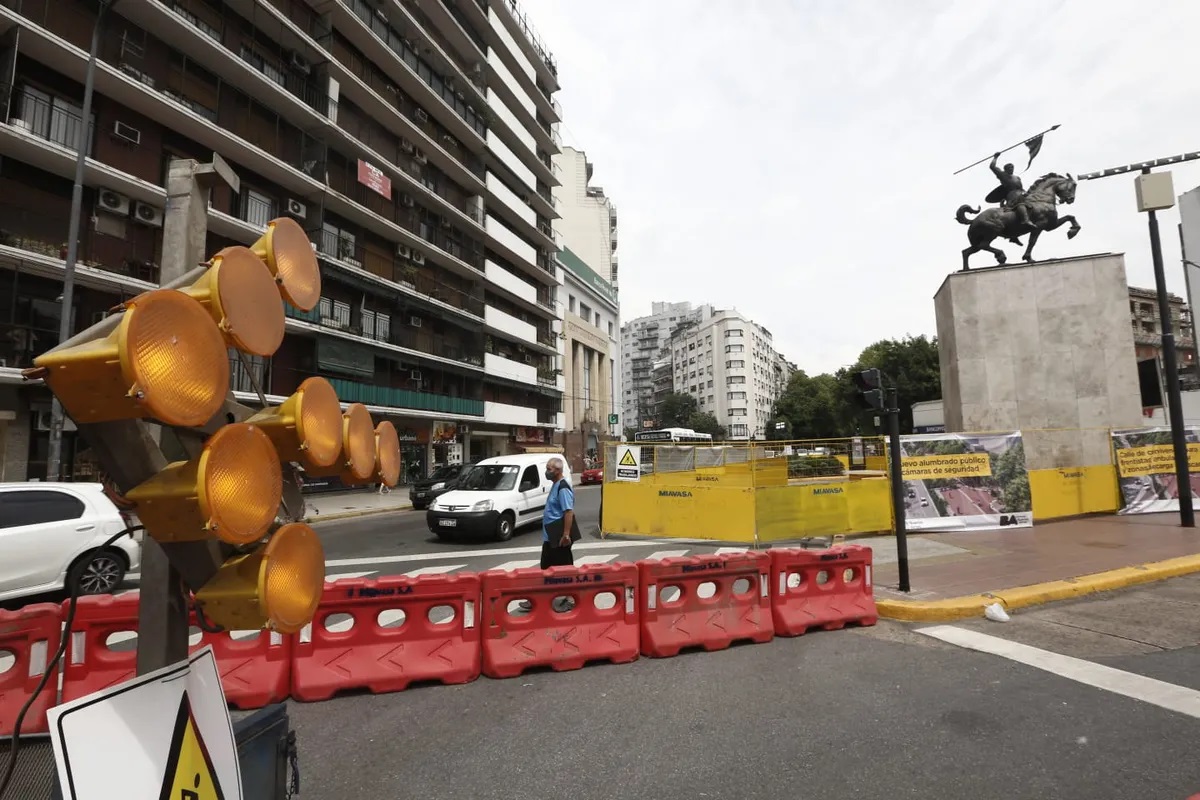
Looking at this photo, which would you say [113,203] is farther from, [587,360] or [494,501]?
[587,360]

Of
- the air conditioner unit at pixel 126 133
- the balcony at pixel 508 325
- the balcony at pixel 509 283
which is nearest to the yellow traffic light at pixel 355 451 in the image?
the air conditioner unit at pixel 126 133

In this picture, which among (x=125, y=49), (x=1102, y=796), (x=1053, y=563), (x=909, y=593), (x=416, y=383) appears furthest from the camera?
(x=416, y=383)

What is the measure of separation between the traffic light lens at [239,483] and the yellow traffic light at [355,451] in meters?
0.33

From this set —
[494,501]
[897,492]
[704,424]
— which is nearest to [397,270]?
[494,501]

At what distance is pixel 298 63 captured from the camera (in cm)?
2503

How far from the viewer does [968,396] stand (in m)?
14.9

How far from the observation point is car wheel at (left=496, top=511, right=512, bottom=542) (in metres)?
12.4

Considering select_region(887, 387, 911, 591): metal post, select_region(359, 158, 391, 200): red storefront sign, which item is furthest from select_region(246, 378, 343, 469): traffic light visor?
select_region(359, 158, 391, 200): red storefront sign

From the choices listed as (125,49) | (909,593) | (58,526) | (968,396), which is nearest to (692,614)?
(909,593)

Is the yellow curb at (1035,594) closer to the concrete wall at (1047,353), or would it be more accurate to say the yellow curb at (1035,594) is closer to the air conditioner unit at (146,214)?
the concrete wall at (1047,353)

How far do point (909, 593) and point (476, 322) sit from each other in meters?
32.2

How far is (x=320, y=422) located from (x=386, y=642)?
3.50 metres

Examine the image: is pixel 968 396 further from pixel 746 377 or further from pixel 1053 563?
pixel 746 377

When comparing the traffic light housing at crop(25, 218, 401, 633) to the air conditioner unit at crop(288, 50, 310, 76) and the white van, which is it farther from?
the air conditioner unit at crop(288, 50, 310, 76)
